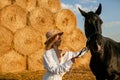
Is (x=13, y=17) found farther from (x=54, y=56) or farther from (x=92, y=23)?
(x=54, y=56)

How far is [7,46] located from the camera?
15.0m

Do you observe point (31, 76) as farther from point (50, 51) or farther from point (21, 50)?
point (50, 51)

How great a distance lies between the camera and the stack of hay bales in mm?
14969

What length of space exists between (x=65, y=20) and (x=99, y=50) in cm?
956

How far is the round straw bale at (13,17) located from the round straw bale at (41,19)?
0.42 metres

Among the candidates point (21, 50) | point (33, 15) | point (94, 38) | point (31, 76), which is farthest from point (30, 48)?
point (94, 38)

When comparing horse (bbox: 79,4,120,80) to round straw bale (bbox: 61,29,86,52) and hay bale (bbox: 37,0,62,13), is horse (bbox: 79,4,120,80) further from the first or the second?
hay bale (bbox: 37,0,62,13)

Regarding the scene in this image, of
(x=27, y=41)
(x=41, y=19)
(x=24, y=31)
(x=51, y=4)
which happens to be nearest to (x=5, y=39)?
(x=24, y=31)

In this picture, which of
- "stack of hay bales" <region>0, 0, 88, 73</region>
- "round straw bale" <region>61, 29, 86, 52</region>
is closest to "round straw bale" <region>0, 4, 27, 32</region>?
"stack of hay bales" <region>0, 0, 88, 73</region>

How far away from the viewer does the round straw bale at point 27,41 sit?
15148 millimetres

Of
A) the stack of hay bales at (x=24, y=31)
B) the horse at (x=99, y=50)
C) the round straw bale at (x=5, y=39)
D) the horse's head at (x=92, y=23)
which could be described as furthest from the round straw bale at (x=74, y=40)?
the horse's head at (x=92, y=23)

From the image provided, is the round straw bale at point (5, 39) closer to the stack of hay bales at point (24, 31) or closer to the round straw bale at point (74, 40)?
the stack of hay bales at point (24, 31)

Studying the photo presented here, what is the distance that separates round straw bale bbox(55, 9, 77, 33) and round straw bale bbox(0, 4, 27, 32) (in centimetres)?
176

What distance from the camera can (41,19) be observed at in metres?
15.9
